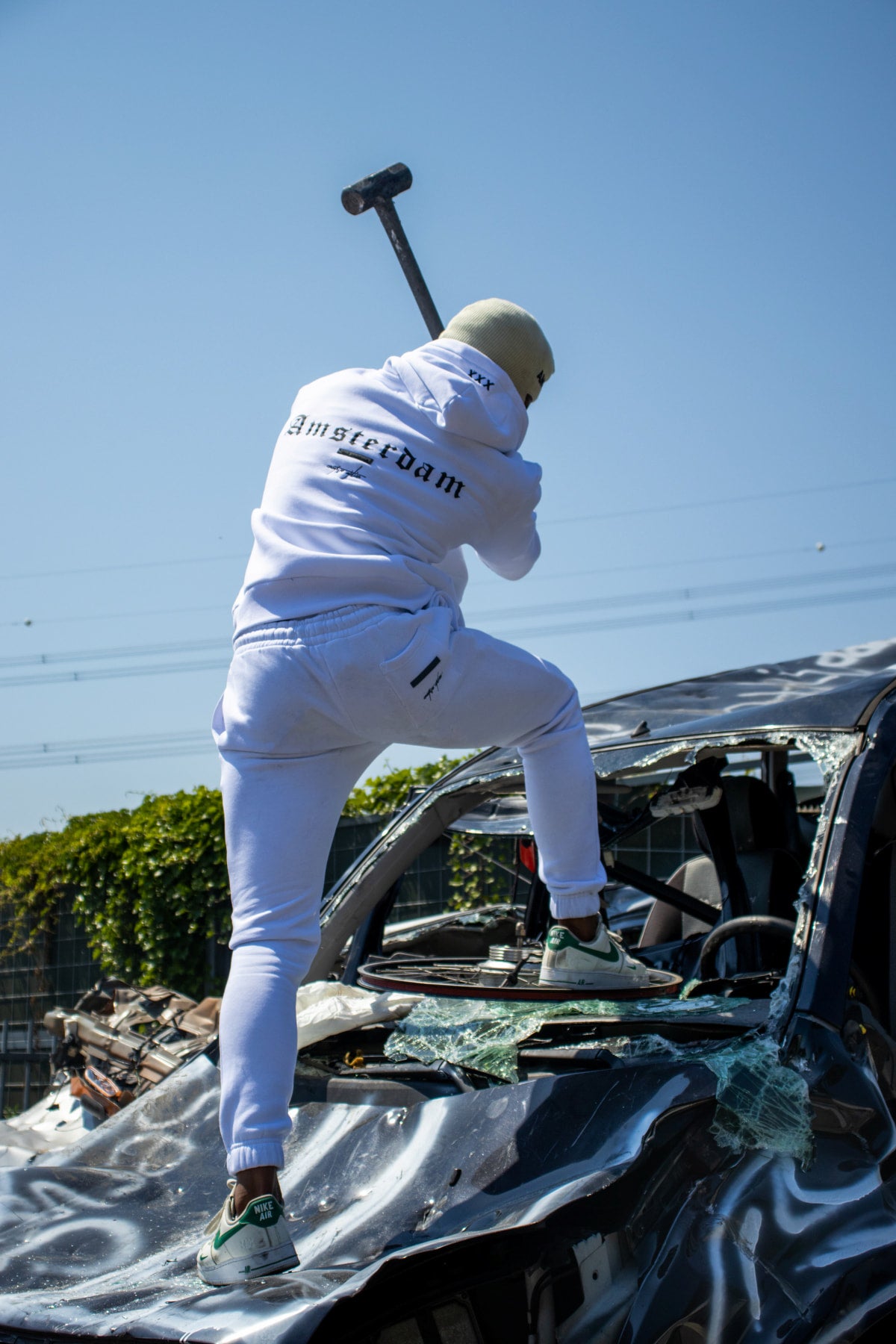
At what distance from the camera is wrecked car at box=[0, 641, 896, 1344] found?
163cm

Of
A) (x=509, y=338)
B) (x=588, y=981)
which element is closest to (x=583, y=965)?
(x=588, y=981)

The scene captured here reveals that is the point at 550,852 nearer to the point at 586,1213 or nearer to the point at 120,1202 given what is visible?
the point at 586,1213

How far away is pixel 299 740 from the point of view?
7.23ft

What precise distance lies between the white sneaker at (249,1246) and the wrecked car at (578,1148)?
0.15 ft

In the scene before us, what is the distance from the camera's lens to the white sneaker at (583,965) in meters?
2.51

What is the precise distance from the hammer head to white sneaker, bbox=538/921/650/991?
2.19 meters

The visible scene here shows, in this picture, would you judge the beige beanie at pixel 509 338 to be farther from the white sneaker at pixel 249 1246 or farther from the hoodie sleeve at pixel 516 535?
the white sneaker at pixel 249 1246

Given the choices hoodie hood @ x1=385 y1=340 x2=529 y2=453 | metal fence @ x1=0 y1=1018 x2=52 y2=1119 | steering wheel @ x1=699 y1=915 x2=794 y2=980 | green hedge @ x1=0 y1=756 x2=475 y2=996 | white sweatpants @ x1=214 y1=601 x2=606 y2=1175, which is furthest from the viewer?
green hedge @ x1=0 y1=756 x2=475 y2=996

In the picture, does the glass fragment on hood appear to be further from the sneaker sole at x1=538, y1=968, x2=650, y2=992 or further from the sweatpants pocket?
the sweatpants pocket

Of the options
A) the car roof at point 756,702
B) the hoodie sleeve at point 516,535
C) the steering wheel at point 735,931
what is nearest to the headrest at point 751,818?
the car roof at point 756,702

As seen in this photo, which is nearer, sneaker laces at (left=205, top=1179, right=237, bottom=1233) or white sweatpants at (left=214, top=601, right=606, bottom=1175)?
sneaker laces at (left=205, top=1179, right=237, bottom=1233)

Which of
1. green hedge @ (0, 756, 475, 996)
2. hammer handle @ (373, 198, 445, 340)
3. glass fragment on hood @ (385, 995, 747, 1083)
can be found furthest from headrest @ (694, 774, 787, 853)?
green hedge @ (0, 756, 475, 996)

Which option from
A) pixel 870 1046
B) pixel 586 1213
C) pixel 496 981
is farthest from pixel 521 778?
pixel 586 1213

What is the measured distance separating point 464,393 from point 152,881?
7.18m
